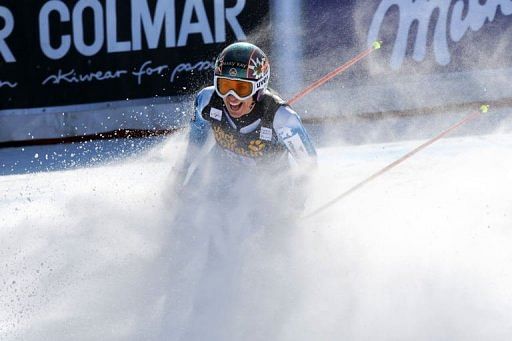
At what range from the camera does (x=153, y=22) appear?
354 inches

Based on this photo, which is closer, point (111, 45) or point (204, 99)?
point (204, 99)

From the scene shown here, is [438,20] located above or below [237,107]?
below

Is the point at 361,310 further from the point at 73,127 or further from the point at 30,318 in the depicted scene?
the point at 73,127

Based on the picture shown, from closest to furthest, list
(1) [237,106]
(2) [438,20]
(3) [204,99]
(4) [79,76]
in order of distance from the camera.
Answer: (1) [237,106]
(3) [204,99]
(2) [438,20]
(4) [79,76]

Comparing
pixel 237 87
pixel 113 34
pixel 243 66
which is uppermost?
pixel 243 66

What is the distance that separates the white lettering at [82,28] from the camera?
9.08 m

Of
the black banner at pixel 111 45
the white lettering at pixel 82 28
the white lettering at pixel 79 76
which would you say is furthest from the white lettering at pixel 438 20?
the white lettering at pixel 82 28

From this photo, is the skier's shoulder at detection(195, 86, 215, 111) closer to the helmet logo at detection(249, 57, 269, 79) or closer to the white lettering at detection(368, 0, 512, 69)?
the helmet logo at detection(249, 57, 269, 79)

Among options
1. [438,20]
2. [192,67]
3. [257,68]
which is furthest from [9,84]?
[257,68]

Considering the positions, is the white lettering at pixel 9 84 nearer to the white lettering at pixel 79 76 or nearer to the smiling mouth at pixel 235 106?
the white lettering at pixel 79 76

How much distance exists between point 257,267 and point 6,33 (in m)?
5.72

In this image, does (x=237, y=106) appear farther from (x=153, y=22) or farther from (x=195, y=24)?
(x=153, y=22)

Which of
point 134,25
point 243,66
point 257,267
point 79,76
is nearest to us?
point 257,267

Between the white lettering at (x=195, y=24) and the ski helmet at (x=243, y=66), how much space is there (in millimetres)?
4191
